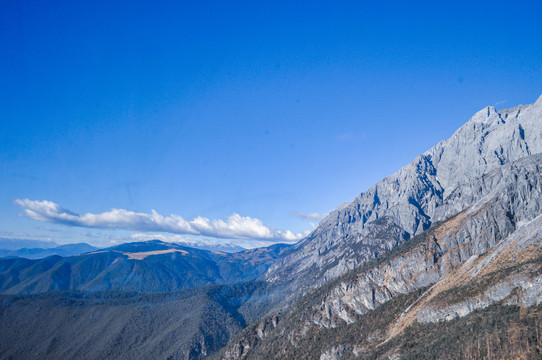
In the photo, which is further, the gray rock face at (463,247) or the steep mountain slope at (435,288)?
the gray rock face at (463,247)

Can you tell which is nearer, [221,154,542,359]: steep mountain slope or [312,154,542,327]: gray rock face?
[221,154,542,359]: steep mountain slope

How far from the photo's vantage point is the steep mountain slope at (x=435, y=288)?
299 ft

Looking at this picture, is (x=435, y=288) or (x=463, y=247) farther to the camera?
(x=463, y=247)

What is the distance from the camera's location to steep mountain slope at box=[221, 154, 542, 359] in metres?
91.2

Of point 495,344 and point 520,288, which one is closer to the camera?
point 495,344

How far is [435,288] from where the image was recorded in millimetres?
125312

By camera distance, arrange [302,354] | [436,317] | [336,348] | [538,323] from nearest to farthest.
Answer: [538,323]
[436,317]
[336,348]
[302,354]

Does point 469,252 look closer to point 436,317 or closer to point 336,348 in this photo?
point 436,317

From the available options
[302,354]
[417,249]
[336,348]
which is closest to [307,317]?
[302,354]

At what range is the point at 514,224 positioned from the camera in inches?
5172

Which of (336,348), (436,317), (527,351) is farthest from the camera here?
(336,348)

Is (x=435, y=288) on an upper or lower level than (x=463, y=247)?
lower

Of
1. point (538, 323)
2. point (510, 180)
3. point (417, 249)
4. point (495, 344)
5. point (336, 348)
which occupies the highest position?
point (510, 180)

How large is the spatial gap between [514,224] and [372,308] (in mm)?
82429
